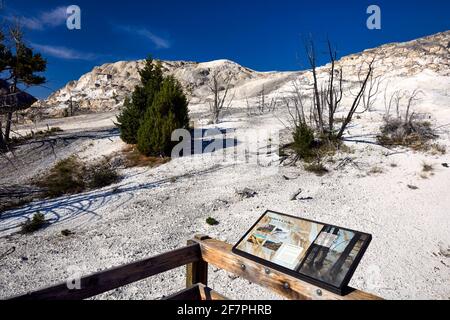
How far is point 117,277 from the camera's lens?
2.70 meters

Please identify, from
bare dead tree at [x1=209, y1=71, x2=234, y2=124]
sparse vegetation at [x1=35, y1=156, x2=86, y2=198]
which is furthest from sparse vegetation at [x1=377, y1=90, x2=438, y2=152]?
sparse vegetation at [x1=35, y1=156, x2=86, y2=198]

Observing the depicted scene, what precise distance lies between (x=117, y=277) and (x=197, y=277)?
3.17 feet

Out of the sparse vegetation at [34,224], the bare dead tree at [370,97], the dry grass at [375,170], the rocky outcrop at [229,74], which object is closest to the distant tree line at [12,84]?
the sparse vegetation at [34,224]

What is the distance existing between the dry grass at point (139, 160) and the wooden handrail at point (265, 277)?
390 inches

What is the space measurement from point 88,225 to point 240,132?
1067 centimetres

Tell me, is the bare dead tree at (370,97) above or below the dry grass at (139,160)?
above

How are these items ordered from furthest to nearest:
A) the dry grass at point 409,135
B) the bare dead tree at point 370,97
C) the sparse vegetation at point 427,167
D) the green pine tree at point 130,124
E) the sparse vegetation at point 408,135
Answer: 1. the bare dead tree at point 370,97
2. the green pine tree at point 130,124
3. the sparse vegetation at point 408,135
4. the dry grass at point 409,135
5. the sparse vegetation at point 427,167

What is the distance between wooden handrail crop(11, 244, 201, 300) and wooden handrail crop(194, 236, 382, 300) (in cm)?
19

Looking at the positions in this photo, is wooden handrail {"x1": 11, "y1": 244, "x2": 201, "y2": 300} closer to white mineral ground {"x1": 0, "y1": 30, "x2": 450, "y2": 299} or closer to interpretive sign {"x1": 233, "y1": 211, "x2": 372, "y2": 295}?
interpretive sign {"x1": 233, "y1": 211, "x2": 372, "y2": 295}

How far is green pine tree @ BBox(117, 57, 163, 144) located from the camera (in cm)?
1593

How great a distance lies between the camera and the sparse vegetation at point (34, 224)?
7.65 m

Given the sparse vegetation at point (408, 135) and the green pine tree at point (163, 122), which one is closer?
the sparse vegetation at point (408, 135)

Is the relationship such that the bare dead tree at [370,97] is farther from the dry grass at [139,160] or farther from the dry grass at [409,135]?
the dry grass at [139,160]
